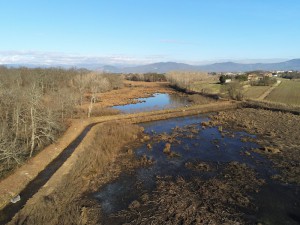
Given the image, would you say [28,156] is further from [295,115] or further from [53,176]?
[295,115]

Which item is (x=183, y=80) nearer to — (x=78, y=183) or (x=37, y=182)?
(x=78, y=183)

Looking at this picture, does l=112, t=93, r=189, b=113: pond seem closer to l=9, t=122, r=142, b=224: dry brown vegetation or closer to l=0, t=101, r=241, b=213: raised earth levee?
l=0, t=101, r=241, b=213: raised earth levee

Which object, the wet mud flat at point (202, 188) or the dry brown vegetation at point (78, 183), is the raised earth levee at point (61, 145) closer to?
the dry brown vegetation at point (78, 183)

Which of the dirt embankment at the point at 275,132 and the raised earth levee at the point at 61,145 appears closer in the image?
the raised earth levee at the point at 61,145

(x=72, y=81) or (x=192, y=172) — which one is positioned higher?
(x=72, y=81)

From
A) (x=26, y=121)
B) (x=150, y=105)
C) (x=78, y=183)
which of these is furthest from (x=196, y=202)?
(x=150, y=105)

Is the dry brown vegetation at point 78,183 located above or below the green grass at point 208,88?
below

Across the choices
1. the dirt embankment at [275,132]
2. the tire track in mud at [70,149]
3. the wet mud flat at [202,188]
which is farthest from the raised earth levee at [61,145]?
the wet mud flat at [202,188]

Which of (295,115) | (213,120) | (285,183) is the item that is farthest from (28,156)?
(295,115)
